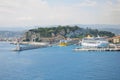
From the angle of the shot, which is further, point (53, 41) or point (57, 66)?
point (53, 41)

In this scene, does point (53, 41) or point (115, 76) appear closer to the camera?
point (115, 76)

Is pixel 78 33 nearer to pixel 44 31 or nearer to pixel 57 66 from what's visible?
pixel 44 31

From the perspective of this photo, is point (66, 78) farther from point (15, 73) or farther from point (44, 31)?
point (44, 31)

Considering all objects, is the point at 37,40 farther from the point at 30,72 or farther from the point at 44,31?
Result: the point at 30,72

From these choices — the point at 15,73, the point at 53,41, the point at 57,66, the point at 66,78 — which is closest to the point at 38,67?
the point at 57,66

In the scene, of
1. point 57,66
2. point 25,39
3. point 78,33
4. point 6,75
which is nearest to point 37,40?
point 25,39

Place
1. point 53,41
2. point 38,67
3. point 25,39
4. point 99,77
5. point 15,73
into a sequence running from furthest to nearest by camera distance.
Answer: point 25,39 < point 53,41 < point 38,67 < point 15,73 < point 99,77

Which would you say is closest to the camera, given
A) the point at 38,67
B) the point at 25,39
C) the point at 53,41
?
the point at 38,67

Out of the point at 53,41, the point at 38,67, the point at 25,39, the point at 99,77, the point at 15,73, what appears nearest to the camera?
the point at 99,77
